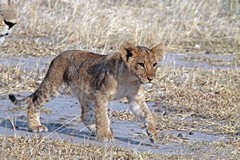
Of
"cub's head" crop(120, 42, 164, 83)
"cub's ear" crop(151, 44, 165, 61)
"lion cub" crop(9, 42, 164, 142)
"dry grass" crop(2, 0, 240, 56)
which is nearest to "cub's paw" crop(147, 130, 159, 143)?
"lion cub" crop(9, 42, 164, 142)

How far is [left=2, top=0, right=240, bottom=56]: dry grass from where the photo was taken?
479 inches

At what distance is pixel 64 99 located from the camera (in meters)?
8.80

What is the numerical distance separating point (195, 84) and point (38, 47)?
284 cm

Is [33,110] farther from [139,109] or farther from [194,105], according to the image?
[194,105]

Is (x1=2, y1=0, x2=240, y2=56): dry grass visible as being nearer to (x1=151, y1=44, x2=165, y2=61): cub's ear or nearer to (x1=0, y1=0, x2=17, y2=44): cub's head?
(x1=0, y1=0, x2=17, y2=44): cub's head

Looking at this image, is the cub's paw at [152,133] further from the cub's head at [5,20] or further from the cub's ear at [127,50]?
the cub's head at [5,20]

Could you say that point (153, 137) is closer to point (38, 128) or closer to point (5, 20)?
point (38, 128)

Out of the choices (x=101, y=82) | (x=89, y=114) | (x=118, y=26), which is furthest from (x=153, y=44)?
(x=101, y=82)

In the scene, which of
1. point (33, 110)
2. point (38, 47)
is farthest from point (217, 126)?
point (38, 47)

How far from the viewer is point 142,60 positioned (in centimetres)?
675

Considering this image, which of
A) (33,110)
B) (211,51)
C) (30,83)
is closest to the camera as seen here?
(33,110)

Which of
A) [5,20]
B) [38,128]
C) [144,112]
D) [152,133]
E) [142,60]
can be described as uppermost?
[5,20]

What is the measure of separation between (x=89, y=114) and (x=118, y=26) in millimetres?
6266

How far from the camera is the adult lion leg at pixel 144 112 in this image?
675 centimetres
